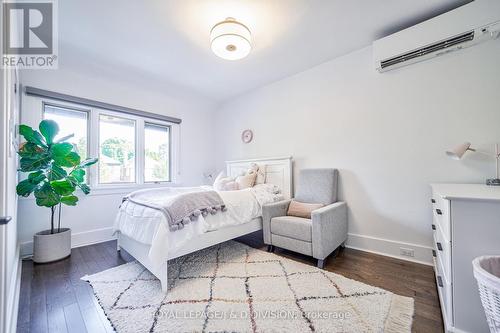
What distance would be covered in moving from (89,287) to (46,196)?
3.68 ft

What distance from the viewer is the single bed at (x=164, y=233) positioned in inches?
65.5

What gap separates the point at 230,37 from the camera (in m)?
1.89

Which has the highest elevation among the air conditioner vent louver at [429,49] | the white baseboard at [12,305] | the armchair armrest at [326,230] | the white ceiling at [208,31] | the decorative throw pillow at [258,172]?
the white ceiling at [208,31]

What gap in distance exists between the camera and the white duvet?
1685mm

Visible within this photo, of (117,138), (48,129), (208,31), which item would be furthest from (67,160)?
(208,31)

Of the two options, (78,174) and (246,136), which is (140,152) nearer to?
(78,174)

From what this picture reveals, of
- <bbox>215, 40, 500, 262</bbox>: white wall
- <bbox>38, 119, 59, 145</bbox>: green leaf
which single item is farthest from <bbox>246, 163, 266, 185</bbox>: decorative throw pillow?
<bbox>38, 119, 59, 145</bbox>: green leaf

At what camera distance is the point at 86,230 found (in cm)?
282

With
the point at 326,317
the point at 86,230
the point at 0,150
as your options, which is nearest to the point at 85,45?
the point at 0,150

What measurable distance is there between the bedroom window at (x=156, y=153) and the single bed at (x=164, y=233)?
141cm

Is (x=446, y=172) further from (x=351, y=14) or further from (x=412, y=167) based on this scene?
(x=351, y=14)

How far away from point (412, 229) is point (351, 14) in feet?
7.67

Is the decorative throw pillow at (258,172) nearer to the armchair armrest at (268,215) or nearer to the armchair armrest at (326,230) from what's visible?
the armchair armrest at (268,215)

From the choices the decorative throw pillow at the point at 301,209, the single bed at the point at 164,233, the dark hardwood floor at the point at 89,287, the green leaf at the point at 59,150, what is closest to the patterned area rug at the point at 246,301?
the dark hardwood floor at the point at 89,287
